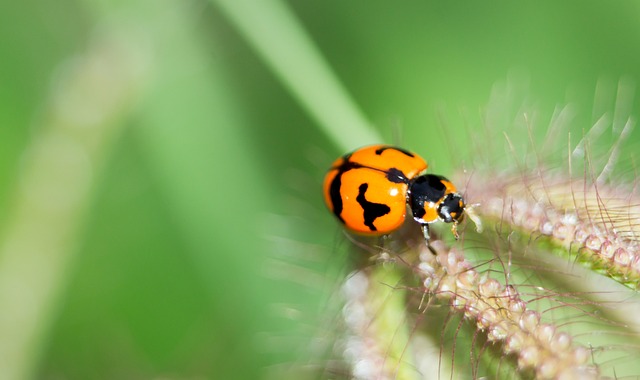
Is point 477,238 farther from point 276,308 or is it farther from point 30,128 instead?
point 30,128

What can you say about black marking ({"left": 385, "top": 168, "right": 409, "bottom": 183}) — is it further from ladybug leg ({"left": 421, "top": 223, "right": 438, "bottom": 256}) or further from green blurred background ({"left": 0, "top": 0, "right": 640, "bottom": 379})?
green blurred background ({"left": 0, "top": 0, "right": 640, "bottom": 379})

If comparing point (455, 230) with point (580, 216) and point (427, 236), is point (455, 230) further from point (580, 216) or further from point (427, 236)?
point (580, 216)

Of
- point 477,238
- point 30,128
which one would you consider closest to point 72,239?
point 30,128

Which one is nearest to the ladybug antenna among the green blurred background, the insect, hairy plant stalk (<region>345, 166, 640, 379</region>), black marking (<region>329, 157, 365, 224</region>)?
hairy plant stalk (<region>345, 166, 640, 379</region>)

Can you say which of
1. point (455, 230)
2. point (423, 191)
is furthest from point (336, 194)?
point (455, 230)

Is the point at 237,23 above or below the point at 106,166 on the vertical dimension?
above
